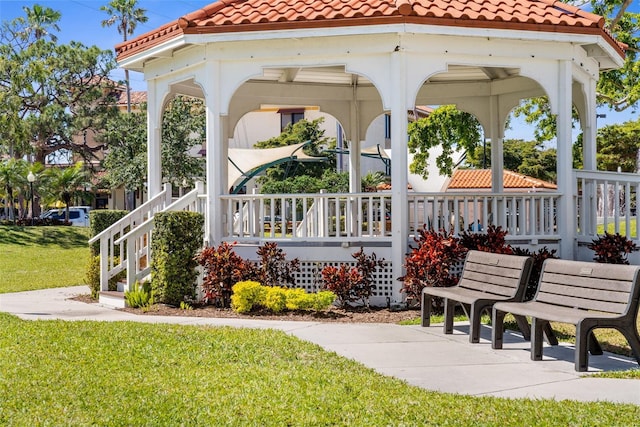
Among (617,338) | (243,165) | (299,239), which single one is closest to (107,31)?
(243,165)

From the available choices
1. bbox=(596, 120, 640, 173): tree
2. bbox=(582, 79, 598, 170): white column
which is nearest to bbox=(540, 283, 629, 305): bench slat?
bbox=(582, 79, 598, 170): white column

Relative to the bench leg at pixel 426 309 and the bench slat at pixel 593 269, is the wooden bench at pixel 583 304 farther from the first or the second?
the bench leg at pixel 426 309

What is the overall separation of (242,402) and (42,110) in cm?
4102

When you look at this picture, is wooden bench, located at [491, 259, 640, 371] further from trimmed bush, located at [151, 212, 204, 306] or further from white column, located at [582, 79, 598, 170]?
white column, located at [582, 79, 598, 170]

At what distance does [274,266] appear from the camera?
40.7 ft

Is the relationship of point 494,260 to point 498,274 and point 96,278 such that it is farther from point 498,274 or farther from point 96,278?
point 96,278

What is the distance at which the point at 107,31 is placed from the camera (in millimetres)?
58062

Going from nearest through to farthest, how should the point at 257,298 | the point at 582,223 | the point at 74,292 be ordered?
the point at 257,298
the point at 582,223
the point at 74,292

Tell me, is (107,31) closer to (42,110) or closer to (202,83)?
(42,110)

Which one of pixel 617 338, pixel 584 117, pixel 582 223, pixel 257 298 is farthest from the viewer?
pixel 584 117

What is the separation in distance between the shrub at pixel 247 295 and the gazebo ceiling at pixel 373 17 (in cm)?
403

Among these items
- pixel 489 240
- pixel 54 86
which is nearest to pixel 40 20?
pixel 54 86

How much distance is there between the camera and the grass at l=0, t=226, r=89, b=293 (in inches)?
742

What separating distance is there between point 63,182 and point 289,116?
61.7 feet
